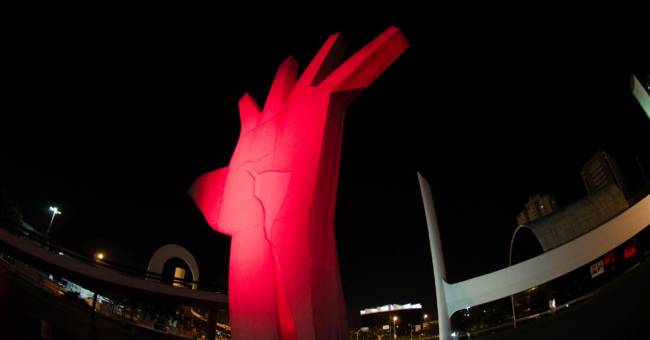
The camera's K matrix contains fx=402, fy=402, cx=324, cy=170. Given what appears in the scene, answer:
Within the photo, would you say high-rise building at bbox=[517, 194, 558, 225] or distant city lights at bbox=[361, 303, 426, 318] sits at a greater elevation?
high-rise building at bbox=[517, 194, 558, 225]

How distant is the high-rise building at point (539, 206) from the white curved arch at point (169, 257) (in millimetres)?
65011

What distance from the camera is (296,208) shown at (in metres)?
7.68

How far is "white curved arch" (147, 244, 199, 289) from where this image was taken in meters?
22.6

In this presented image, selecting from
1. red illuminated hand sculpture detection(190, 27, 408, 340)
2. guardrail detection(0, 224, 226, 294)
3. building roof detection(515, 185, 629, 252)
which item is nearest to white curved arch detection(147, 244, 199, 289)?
guardrail detection(0, 224, 226, 294)

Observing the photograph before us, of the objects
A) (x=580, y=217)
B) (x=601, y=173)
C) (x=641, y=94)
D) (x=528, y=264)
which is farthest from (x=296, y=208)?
(x=601, y=173)

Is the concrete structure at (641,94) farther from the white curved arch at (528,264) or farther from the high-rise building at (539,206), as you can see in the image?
the high-rise building at (539,206)

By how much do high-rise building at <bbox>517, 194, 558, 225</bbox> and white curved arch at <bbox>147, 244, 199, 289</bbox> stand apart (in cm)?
6501

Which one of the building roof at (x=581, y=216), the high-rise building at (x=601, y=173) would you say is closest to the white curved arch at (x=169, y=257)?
the building roof at (x=581, y=216)

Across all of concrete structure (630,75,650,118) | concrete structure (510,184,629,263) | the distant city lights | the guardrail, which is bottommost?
the distant city lights

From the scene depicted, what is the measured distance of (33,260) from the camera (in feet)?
53.5

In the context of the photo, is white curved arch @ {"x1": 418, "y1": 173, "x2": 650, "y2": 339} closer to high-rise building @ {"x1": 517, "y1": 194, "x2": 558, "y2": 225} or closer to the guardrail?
the guardrail

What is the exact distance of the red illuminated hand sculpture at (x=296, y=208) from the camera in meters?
7.41

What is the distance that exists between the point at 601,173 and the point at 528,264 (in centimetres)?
5051

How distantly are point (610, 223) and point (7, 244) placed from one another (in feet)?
96.3
